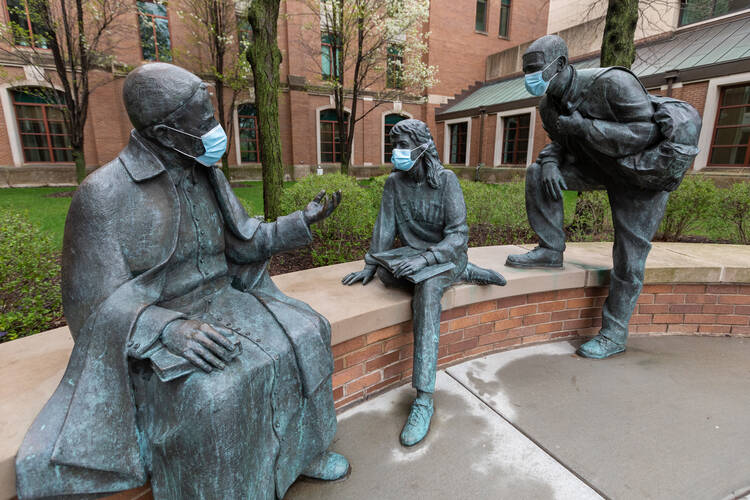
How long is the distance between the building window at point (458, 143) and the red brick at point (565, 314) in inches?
720

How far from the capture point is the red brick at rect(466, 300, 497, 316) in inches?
107

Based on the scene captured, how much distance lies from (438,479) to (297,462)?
2.26 ft

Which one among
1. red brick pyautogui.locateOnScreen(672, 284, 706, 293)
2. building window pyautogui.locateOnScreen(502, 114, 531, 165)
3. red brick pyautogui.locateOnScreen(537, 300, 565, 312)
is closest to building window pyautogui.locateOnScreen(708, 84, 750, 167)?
building window pyautogui.locateOnScreen(502, 114, 531, 165)

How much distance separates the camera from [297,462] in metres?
1.57

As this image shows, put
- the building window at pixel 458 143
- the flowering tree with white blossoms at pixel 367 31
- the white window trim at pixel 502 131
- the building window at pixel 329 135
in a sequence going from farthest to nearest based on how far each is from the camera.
Answer: the building window at pixel 458 143, the building window at pixel 329 135, the white window trim at pixel 502 131, the flowering tree with white blossoms at pixel 367 31

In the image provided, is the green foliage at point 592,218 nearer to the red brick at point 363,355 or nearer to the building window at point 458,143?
the red brick at point 363,355

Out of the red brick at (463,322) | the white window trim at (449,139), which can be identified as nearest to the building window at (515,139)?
the white window trim at (449,139)

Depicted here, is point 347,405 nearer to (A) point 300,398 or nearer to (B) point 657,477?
(A) point 300,398

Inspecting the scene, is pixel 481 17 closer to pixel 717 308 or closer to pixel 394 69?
pixel 394 69

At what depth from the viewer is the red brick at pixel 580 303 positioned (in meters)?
A: 3.10

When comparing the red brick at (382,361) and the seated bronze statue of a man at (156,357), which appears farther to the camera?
the red brick at (382,361)

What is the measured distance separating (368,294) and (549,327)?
1675 mm

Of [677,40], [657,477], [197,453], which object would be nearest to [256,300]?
[197,453]

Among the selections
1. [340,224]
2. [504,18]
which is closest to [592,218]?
[340,224]
